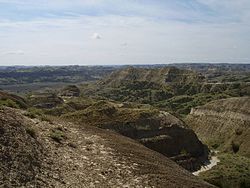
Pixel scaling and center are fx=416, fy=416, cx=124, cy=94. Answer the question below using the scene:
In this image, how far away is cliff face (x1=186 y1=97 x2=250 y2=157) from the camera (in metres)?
62.4

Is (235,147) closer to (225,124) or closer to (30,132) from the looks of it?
(225,124)

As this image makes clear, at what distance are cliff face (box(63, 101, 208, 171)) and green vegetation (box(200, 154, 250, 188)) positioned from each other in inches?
172

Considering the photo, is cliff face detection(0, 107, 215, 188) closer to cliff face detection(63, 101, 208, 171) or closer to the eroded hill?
cliff face detection(63, 101, 208, 171)

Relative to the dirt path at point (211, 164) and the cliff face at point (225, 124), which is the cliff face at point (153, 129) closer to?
the dirt path at point (211, 164)

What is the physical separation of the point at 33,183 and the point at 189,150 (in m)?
36.7

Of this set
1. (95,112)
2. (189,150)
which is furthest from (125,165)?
(189,150)

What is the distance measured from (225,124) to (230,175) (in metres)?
34.2

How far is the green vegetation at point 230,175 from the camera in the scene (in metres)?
33.3

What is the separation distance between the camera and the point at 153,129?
150ft

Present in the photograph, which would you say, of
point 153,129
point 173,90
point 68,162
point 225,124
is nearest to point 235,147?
point 225,124

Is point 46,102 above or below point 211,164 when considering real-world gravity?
above

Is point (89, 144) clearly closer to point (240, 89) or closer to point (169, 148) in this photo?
point (169, 148)

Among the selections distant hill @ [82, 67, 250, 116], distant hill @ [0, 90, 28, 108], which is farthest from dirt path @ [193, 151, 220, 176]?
distant hill @ [82, 67, 250, 116]

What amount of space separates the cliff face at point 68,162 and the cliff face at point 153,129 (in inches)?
927
